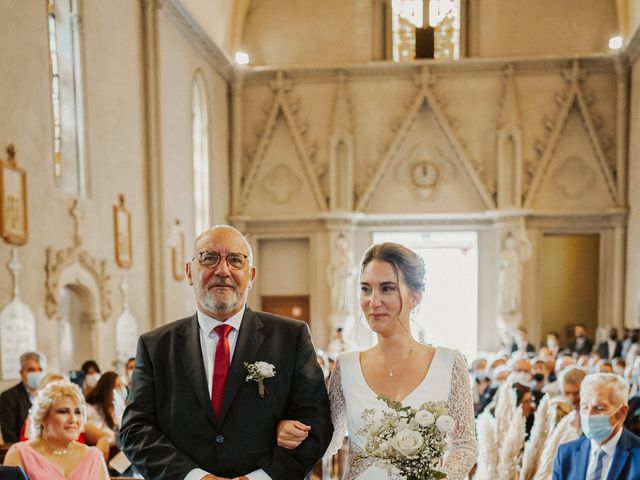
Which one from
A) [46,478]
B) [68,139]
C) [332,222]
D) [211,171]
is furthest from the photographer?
[332,222]

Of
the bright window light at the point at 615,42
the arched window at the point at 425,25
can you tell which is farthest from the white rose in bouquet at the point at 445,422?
the bright window light at the point at 615,42

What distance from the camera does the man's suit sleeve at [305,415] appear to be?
2.28 m

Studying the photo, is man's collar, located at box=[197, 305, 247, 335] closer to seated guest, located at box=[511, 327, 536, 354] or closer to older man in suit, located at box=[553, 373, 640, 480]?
older man in suit, located at box=[553, 373, 640, 480]

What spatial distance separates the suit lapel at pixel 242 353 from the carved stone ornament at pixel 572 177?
46.9 ft

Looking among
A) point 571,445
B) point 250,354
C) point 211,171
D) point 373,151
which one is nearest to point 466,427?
point 250,354

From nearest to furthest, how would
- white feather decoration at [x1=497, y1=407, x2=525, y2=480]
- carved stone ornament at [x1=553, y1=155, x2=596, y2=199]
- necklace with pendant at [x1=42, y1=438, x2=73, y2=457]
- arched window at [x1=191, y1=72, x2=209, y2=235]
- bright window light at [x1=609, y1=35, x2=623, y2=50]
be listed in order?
white feather decoration at [x1=497, y1=407, x2=525, y2=480] < necklace with pendant at [x1=42, y1=438, x2=73, y2=457] < arched window at [x1=191, y1=72, x2=209, y2=235] < bright window light at [x1=609, y1=35, x2=623, y2=50] < carved stone ornament at [x1=553, y1=155, x2=596, y2=199]

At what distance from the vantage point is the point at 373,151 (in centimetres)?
1590

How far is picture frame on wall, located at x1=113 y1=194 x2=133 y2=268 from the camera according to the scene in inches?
377

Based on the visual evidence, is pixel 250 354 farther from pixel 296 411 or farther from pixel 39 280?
pixel 39 280

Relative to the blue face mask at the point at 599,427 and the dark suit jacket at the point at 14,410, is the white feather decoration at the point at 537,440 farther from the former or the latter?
the dark suit jacket at the point at 14,410

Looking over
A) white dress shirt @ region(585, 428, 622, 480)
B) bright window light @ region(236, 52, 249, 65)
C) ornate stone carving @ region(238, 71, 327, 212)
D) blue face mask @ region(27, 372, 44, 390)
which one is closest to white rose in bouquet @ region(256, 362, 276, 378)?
white dress shirt @ region(585, 428, 622, 480)

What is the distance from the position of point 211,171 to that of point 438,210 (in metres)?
6.04

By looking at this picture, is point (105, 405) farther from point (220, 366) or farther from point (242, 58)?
point (242, 58)

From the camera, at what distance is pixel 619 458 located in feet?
9.88
